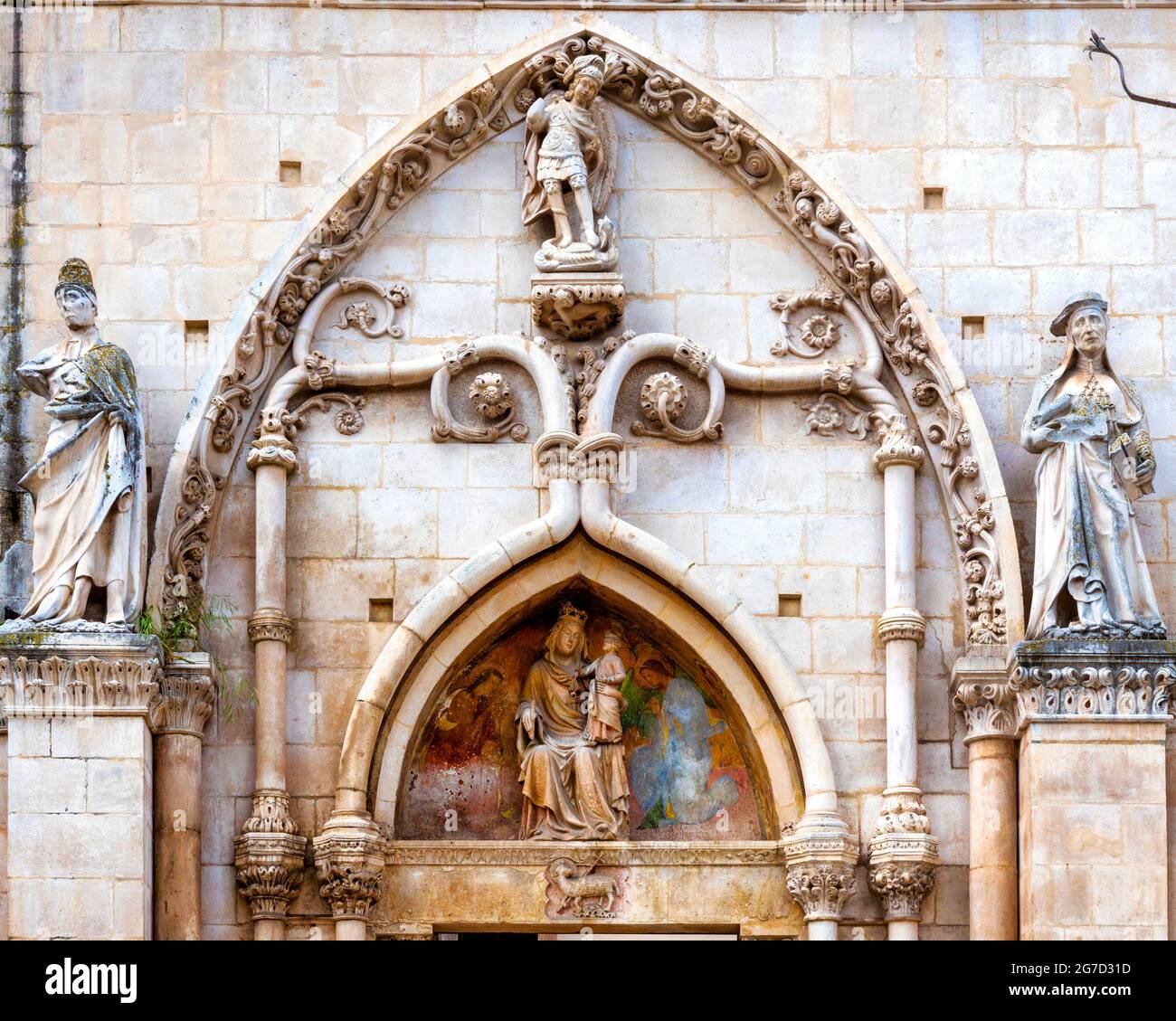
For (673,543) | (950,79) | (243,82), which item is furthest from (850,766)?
(243,82)

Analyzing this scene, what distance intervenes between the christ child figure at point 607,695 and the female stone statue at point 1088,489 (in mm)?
2585

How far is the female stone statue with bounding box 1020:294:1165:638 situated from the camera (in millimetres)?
19906

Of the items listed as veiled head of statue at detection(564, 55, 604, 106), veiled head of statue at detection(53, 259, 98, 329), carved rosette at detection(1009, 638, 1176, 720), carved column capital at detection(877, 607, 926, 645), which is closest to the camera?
carved rosette at detection(1009, 638, 1176, 720)

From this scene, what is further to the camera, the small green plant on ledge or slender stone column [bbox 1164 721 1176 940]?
the small green plant on ledge

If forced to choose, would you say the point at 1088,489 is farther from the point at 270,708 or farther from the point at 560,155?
the point at 270,708

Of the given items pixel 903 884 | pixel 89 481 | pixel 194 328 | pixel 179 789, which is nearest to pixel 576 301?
pixel 194 328

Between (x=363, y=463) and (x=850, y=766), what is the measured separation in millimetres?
3563

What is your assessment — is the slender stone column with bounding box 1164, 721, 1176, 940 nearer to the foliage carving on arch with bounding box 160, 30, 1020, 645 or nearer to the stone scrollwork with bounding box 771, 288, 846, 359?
the foliage carving on arch with bounding box 160, 30, 1020, 645

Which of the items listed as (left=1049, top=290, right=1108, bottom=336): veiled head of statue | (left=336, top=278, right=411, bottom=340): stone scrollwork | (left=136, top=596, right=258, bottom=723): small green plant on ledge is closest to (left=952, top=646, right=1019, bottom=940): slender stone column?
(left=1049, top=290, right=1108, bottom=336): veiled head of statue

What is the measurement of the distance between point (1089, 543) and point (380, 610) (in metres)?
4.36

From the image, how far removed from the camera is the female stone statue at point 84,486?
64.8 ft

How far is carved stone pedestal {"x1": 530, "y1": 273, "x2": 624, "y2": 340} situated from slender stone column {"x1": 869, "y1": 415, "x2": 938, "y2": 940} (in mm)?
1892

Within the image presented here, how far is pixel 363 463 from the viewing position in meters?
20.9

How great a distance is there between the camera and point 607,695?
68.1 feet
